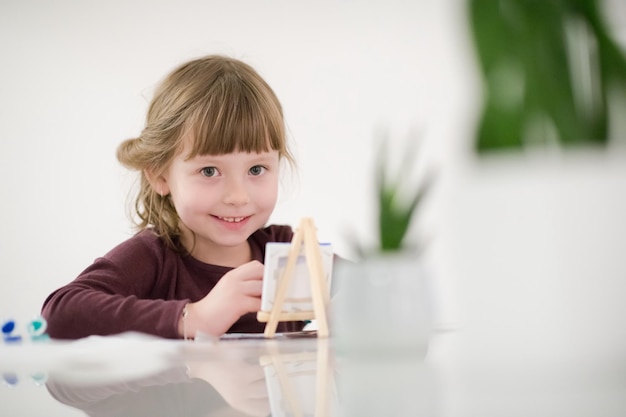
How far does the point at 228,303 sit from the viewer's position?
1.49m

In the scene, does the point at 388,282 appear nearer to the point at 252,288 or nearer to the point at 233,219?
the point at 252,288

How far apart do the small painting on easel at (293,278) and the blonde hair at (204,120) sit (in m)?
0.59

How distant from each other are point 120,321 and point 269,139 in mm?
648

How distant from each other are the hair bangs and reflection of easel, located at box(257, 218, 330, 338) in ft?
1.95

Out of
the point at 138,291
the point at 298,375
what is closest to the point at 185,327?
the point at 138,291

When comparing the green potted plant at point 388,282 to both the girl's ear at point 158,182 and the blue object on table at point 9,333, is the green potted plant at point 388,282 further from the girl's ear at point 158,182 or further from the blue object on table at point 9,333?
the girl's ear at point 158,182

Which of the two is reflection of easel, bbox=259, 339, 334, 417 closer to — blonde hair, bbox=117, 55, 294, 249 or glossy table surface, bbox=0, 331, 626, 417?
glossy table surface, bbox=0, 331, 626, 417

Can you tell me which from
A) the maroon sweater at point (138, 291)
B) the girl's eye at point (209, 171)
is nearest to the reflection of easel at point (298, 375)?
the maroon sweater at point (138, 291)

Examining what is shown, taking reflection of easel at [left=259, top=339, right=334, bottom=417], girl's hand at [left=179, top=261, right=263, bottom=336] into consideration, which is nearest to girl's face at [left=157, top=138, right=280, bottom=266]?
girl's hand at [left=179, top=261, right=263, bottom=336]

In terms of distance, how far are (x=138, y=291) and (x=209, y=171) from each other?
34 centimetres

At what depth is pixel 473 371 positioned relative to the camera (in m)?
0.56

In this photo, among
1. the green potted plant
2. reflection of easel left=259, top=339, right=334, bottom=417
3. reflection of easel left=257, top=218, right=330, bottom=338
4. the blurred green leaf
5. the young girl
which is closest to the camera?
the blurred green leaf

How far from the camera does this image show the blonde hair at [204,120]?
6.44 feet

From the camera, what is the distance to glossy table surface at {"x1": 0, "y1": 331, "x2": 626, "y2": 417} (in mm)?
500
